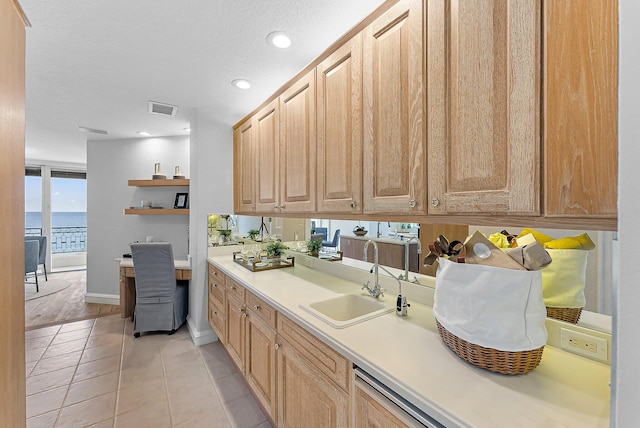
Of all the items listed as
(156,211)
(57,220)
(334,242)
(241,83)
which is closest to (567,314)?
(334,242)

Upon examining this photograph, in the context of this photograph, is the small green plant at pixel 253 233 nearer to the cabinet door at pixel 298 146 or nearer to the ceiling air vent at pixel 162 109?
the cabinet door at pixel 298 146

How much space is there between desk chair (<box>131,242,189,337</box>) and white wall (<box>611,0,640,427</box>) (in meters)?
3.43

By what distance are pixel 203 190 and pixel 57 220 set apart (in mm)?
6322

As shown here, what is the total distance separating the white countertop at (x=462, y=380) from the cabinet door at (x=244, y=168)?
1.70m

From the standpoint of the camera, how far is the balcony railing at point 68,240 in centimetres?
659

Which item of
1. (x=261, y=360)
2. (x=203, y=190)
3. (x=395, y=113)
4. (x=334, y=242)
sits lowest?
(x=261, y=360)

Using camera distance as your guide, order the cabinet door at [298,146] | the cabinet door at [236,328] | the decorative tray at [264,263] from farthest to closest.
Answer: the decorative tray at [264,263] → the cabinet door at [236,328] → the cabinet door at [298,146]

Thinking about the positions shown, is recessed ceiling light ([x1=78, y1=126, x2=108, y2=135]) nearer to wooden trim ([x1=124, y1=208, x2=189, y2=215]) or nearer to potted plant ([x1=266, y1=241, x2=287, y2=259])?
wooden trim ([x1=124, y1=208, x2=189, y2=215])

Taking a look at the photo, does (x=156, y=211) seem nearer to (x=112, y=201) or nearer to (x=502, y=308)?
(x=112, y=201)

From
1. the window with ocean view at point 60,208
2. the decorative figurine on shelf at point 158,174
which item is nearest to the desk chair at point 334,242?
the decorative figurine on shelf at point 158,174

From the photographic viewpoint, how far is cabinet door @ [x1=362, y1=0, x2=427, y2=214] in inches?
45.1

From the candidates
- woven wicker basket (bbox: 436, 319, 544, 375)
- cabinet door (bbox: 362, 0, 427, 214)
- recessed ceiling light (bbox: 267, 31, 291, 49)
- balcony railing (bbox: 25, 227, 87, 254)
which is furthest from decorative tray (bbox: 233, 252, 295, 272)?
balcony railing (bbox: 25, 227, 87, 254)

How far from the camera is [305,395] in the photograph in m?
1.36

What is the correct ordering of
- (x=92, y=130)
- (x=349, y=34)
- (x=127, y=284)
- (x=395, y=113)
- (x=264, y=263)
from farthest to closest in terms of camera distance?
(x=92, y=130), (x=127, y=284), (x=264, y=263), (x=349, y=34), (x=395, y=113)
